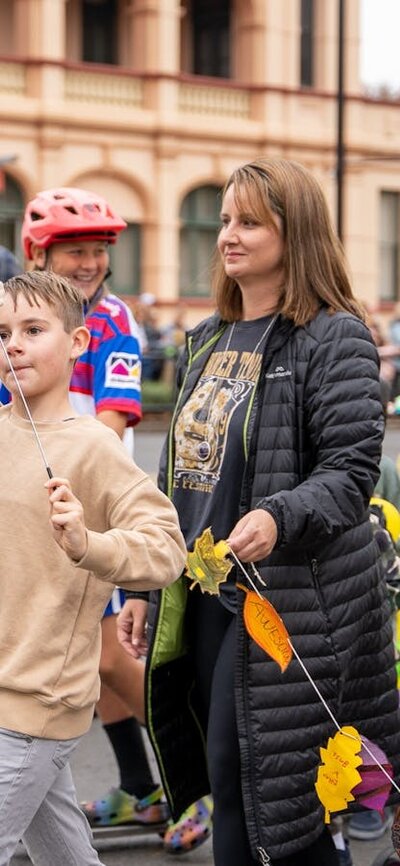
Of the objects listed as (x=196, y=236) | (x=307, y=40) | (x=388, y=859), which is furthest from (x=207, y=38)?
(x=388, y=859)

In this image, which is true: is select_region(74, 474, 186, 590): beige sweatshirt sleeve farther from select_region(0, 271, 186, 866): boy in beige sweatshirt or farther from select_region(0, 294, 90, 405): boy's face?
select_region(0, 294, 90, 405): boy's face

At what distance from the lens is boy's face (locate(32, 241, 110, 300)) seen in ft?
16.2

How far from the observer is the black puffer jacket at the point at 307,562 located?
361cm

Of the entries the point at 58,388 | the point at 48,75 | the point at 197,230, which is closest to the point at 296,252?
the point at 58,388

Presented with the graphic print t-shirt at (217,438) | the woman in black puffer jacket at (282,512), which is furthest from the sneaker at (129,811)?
the graphic print t-shirt at (217,438)

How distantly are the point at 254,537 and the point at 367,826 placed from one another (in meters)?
2.07

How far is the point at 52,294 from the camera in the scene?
10.9 ft

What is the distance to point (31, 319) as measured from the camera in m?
3.27

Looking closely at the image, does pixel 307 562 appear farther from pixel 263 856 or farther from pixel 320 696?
pixel 263 856

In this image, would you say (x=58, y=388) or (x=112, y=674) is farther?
(x=112, y=674)

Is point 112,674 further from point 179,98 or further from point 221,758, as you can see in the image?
point 179,98

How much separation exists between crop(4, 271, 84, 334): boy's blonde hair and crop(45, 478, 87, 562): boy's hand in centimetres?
62

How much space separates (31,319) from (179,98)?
30.7m

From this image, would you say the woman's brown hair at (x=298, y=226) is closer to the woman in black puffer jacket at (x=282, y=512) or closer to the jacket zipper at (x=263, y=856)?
the woman in black puffer jacket at (x=282, y=512)
